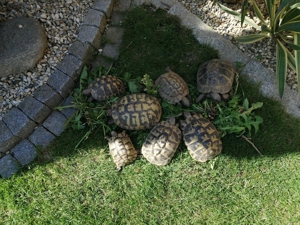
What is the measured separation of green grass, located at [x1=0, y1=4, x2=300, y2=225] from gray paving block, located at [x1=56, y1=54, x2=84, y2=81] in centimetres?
73

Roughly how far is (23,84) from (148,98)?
1.55m

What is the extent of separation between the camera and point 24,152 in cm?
339

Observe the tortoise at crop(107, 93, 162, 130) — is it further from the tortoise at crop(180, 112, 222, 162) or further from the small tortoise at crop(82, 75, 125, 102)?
the tortoise at crop(180, 112, 222, 162)

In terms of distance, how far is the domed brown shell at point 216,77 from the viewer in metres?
3.35

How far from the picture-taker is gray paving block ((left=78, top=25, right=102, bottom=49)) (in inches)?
142

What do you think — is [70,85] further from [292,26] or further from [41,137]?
[292,26]

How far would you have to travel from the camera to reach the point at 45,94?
3.39 m

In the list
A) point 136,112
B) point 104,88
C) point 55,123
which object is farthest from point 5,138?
point 136,112

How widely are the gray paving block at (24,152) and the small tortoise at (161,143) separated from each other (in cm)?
→ 135

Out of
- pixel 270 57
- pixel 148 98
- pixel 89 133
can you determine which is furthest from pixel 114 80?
pixel 270 57

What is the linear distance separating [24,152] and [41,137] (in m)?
0.26

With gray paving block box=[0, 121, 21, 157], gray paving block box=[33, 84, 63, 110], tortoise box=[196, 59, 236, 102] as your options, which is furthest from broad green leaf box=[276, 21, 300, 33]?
gray paving block box=[0, 121, 21, 157]

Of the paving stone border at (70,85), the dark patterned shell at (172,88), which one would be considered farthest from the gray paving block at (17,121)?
the dark patterned shell at (172,88)

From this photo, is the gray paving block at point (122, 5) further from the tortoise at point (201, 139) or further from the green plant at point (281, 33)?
the tortoise at point (201, 139)
